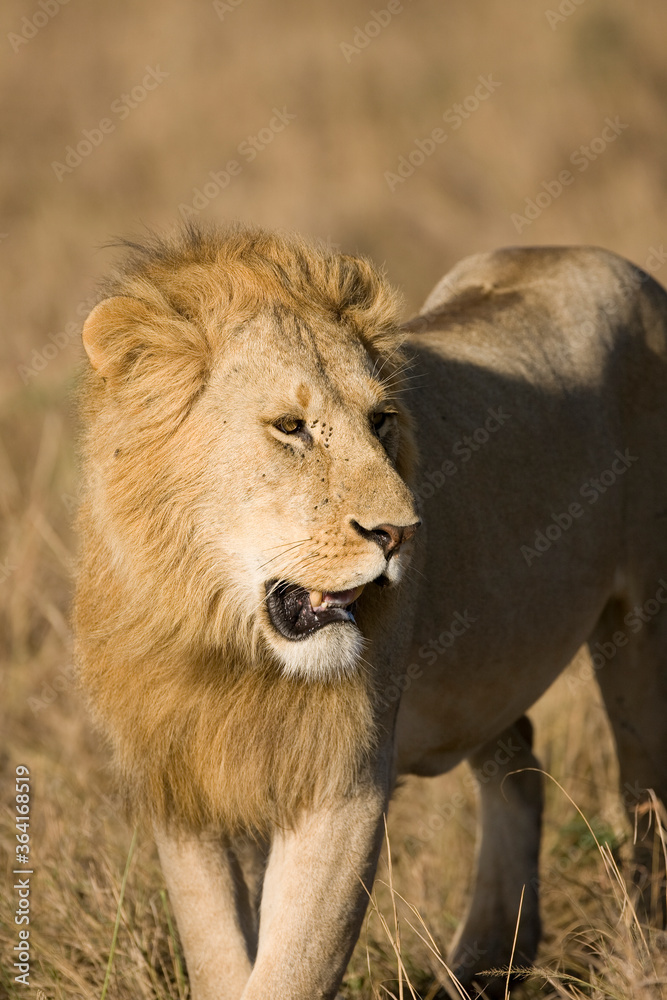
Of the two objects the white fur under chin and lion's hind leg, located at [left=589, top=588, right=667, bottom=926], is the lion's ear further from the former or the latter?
lion's hind leg, located at [left=589, top=588, right=667, bottom=926]

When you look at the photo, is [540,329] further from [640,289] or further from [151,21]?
[151,21]

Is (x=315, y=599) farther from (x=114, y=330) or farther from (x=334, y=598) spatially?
(x=114, y=330)

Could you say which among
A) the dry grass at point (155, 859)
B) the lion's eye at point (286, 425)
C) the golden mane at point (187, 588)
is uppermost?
the lion's eye at point (286, 425)

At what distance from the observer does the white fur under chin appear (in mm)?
3105

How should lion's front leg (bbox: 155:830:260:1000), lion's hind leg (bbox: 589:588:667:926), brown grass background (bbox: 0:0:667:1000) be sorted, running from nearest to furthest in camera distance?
lion's front leg (bbox: 155:830:260:1000) → brown grass background (bbox: 0:0:667:1000) → lion's hind leg (bbox: 589:588:667:926)

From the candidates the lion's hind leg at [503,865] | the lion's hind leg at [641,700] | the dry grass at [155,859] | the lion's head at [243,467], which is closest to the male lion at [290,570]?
the lion's head at [243,467]

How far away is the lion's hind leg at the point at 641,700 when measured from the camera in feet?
16.2

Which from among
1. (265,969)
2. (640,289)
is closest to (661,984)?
(265,969)

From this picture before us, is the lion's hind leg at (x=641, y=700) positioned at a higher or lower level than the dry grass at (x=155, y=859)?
higher

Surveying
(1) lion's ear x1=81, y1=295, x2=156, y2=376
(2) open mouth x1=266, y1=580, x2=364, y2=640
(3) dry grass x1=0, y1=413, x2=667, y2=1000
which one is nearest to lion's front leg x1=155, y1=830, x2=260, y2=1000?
(3) dry grass x1=0, y1=413, x2=667, y2=1000

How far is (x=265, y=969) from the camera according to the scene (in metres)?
3.23

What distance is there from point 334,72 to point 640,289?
51.4 feet

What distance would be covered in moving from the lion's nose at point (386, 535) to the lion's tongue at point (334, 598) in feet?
0.59

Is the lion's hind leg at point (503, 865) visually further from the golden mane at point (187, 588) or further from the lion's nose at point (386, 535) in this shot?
the lion's nose at point (386, 535)
